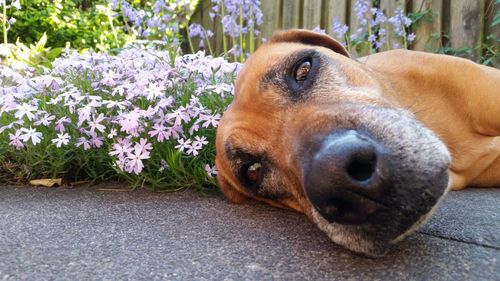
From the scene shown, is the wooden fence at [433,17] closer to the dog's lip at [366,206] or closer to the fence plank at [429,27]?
the fence plank at [429,27]

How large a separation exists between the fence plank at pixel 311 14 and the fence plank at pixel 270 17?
2.05 feet

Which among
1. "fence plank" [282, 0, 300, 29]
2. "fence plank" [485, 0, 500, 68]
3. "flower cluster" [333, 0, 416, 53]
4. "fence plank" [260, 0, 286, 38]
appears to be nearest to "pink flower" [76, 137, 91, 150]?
"flower cluster" [333, 0, 416, 53]

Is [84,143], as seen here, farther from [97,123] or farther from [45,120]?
[45,120]

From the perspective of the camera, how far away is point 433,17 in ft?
18.8

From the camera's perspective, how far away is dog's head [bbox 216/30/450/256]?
5.79 ft

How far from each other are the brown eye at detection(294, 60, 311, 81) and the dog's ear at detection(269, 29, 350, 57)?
569 mm

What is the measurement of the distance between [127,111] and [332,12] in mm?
4153

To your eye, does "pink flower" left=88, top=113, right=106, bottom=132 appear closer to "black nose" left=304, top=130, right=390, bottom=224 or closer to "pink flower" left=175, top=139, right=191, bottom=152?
"pink flower" left=175, top=139, right=191, bottom=152

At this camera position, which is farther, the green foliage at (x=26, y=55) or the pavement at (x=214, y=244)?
the green foliage at (x=26, y=55)

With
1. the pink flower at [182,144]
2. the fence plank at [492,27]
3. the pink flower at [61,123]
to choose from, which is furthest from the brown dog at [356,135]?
the fence plank at [492,27]

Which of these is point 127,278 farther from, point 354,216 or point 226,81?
point 226,81

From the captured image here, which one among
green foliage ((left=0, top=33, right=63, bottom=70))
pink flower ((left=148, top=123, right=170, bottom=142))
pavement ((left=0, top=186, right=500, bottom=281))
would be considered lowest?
pavement ((left=0, top=186, right=500, bottom=281))

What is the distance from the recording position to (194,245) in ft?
7.39

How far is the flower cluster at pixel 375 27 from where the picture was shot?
18.4ft
